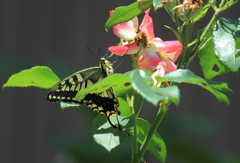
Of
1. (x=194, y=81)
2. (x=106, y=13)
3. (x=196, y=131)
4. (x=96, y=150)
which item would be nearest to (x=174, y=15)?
(x=194, y=81)

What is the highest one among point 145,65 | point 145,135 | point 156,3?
point 156,3

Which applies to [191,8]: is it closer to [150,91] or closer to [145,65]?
[145,65]

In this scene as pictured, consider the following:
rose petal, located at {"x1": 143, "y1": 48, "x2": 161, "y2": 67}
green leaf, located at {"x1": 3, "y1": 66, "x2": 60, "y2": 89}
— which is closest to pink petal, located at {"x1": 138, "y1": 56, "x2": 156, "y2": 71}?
rose petal, located at {"x1": 143, "y1": 48, "x2": 161, "y2": 67}

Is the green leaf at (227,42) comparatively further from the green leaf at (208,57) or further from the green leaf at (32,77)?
the green leaf at (32,77)

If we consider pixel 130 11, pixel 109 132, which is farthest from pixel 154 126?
pixel 130 11

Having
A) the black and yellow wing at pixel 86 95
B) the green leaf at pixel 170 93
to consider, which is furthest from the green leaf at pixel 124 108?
the green leaf at pixel 170 93

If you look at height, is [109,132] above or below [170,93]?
below

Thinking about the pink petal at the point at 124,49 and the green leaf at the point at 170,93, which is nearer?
the green leaf at the point at 170,93

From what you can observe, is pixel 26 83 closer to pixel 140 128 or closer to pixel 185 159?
pixel 140 128
